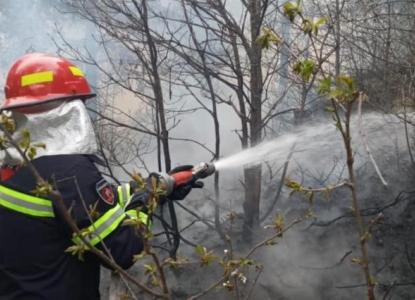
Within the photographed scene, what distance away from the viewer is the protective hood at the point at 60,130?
246 cm

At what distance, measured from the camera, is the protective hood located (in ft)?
8.08

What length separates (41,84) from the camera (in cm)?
256

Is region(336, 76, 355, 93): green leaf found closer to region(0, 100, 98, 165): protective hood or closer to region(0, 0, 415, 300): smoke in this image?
region(0, 100, 98, 165): protective hood

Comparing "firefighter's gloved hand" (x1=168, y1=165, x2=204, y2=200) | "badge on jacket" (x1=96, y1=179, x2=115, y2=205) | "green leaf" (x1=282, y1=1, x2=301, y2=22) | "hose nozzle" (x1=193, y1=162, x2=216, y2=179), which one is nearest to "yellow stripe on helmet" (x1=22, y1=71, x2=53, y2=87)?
"badge on jacket" (x1=96, y1=179, x2=115, y2=205)

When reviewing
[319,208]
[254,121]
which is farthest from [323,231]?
[254,121]

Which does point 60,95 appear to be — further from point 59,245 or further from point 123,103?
point 123,103

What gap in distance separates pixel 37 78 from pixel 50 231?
2.36 ft

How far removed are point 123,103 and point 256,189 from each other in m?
3.38

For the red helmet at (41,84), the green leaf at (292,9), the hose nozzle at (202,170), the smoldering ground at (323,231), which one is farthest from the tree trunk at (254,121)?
the green leaf at (292,9)

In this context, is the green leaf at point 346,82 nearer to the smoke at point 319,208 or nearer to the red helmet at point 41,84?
the red helmet at point 41,84

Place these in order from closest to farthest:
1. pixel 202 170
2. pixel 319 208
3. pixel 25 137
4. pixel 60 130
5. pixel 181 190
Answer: pixel 25 137 → pixel 60 130 → pixel 181 190 → pixel 202 170 → pixel 319 208

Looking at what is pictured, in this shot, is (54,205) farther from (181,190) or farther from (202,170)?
(202,170)

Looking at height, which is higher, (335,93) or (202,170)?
(335,93)

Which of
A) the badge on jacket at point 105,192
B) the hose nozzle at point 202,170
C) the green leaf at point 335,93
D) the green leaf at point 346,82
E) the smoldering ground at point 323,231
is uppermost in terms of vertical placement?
the green leaf at point 346,82
